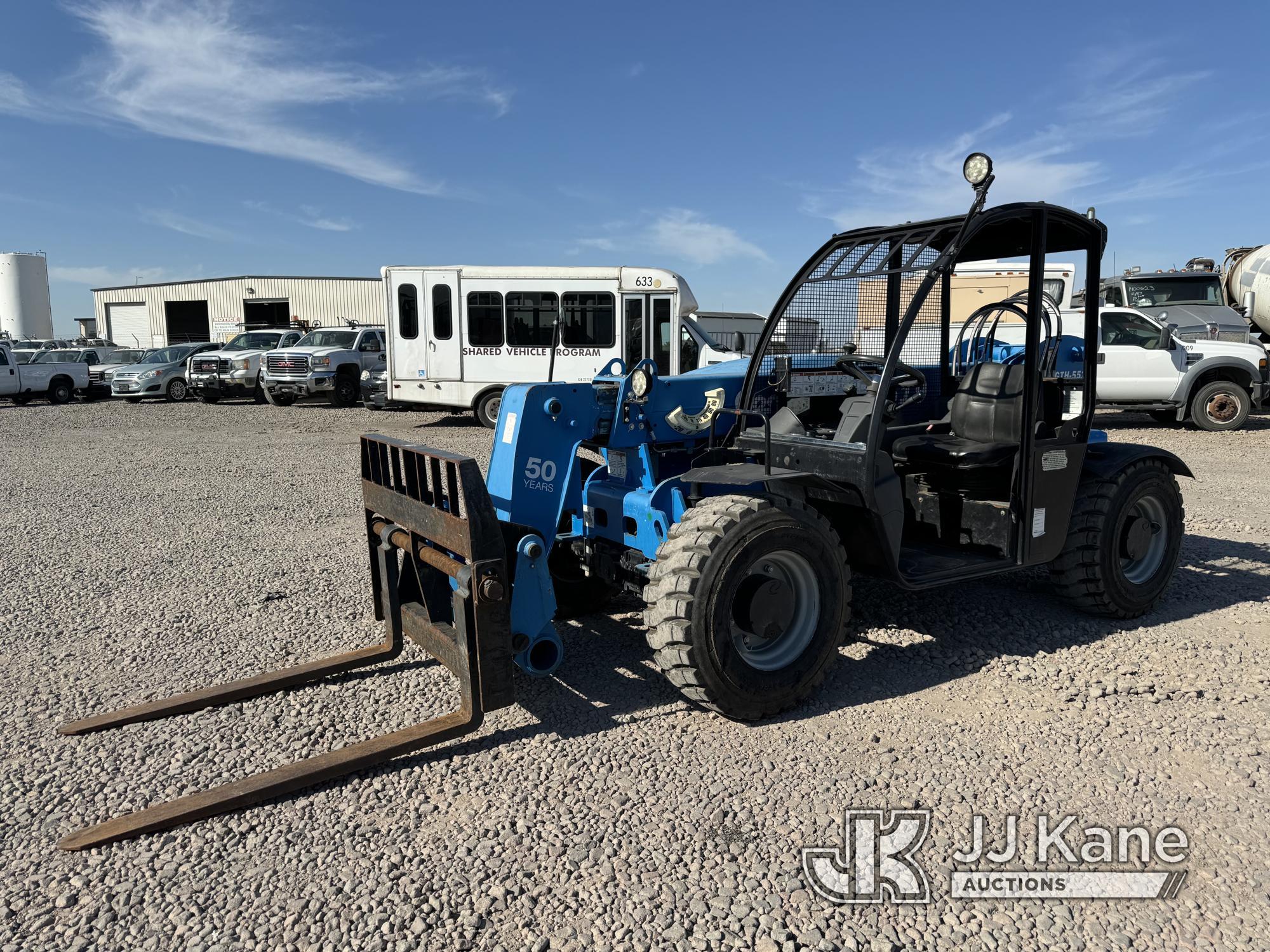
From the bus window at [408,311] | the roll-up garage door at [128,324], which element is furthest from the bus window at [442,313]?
the roll-up garage door at [128,324]

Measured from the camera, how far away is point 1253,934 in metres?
2.67

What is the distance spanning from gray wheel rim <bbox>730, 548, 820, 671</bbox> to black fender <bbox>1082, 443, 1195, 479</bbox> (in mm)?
2180

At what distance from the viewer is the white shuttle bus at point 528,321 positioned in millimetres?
15547

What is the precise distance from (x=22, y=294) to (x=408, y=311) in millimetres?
66357

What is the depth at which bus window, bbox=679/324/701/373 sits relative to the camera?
15.4m

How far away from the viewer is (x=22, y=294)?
66.4 meters

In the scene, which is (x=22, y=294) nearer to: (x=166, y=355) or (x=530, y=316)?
(x=166, y=355)

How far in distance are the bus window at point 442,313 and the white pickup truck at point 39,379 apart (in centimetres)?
1384

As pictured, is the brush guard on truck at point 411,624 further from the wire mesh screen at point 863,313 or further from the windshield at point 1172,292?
the windshield at point 1172,292

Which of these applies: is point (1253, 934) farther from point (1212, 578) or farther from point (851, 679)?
point (1212, 578)

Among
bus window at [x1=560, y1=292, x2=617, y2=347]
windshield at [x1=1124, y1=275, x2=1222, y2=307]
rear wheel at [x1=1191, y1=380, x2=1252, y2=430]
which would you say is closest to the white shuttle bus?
bus window at [x1=560, y1=292, x2=617, y2=347]

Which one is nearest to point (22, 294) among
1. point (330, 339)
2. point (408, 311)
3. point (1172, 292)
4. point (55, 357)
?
point (55, 357)

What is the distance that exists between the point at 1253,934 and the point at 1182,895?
0.72 feet

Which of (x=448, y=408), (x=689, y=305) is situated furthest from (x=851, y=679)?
(x=448, y=408)
